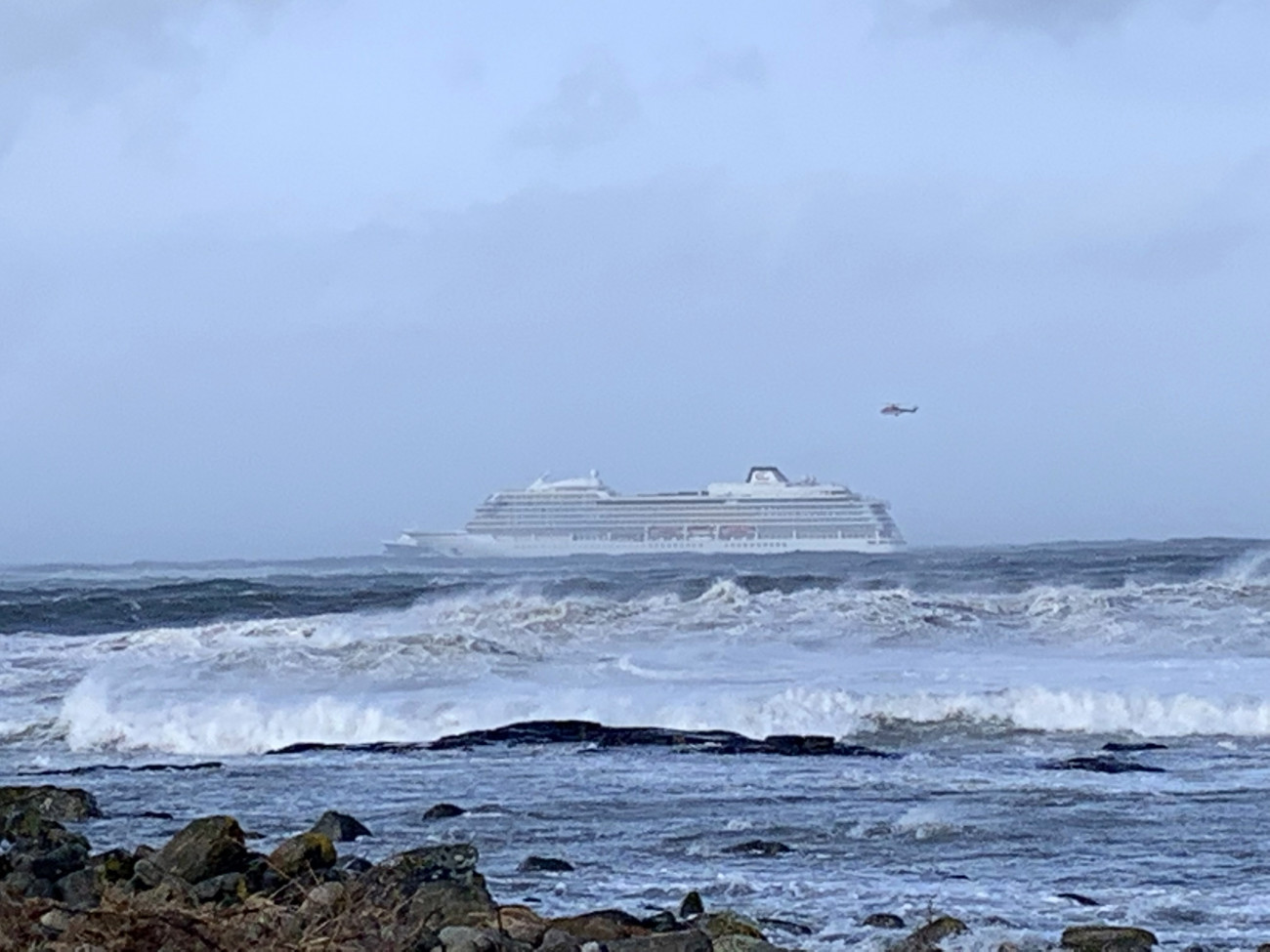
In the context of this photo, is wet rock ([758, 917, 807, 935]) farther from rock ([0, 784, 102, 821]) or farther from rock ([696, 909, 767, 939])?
rock ([0, 784, 102, 821])

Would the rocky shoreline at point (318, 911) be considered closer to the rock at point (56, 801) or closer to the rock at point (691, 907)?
the rock at point (691, 907)

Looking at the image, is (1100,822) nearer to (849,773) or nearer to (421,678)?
(849,773)

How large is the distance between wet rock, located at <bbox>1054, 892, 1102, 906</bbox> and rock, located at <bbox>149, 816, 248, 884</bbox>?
399 centimetres

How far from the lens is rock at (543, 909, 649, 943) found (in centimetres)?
645

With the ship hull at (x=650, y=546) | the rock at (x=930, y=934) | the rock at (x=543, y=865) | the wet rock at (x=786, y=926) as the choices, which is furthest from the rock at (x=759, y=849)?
the ship hull at (x=650, y=546)

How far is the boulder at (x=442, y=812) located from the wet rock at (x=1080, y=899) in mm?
4189

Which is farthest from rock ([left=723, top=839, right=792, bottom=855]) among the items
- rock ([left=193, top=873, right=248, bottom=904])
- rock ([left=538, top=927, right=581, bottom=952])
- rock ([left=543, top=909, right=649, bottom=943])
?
rock ([left=193, top=873, right=248, bottom=904])

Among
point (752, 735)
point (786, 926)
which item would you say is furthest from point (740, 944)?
point (752, 735)

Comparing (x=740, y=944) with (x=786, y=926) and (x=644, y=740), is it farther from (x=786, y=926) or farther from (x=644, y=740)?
(x=644, y=740)

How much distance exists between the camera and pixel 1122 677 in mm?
18438

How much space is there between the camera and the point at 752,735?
1591cm

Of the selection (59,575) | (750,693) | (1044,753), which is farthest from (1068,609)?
(59,575)

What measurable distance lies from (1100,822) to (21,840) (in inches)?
254

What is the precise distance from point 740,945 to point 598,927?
26.5 inches
